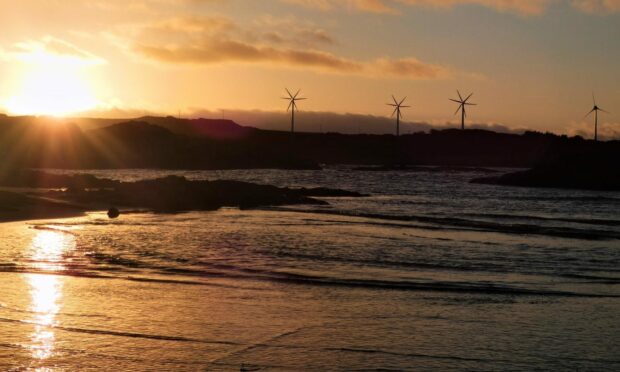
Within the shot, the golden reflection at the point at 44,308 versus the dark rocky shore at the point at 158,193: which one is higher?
the dark rocky shore at the point at 158,193

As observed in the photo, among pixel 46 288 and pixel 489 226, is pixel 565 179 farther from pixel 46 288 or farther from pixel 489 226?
pixel 46 288

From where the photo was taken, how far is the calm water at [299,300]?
11.2 meters

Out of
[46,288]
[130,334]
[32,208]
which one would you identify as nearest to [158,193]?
[32,208]

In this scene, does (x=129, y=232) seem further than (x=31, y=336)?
Yes

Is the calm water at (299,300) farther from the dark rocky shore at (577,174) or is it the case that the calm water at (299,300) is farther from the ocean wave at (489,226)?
the dark rocky shore at (577,174)

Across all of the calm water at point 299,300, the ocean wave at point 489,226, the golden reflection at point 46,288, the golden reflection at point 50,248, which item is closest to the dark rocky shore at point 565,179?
the ocean wave at point 489,226

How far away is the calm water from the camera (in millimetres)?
11227

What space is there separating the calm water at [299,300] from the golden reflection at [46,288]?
5cm

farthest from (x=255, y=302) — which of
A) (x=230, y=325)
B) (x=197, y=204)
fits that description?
(x=197, y=204)

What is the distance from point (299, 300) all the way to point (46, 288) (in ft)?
18.6

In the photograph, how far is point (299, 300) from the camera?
630 inches

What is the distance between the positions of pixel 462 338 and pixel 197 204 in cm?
3780

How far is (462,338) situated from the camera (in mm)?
12656

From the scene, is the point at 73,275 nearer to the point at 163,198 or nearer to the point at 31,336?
the point at 31,336
